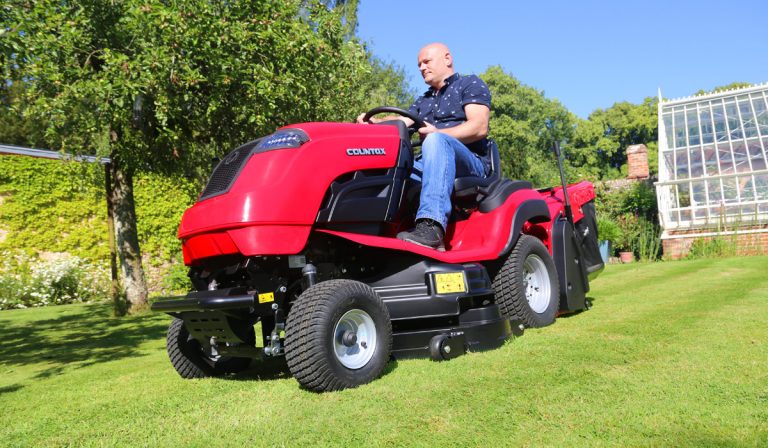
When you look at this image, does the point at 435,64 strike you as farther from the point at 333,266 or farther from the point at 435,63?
the point at 333,266

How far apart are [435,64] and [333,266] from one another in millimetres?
1816

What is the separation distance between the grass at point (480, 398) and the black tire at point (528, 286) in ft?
0.54

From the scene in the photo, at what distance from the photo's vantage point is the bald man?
376 centimetres

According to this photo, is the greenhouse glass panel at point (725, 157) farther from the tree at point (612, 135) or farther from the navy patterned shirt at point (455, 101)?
the tree at point (612, 135)

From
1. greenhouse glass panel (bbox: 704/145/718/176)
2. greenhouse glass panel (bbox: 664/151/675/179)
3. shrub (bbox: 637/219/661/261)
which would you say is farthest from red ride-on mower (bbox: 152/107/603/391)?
greenhouse glass panel (bbox: 664/151/675/179)

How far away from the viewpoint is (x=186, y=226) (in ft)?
11.5

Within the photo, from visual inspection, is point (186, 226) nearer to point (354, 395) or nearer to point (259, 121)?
point (354, 395)

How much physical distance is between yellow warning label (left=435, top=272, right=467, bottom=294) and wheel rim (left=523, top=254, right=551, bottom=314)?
1062mm

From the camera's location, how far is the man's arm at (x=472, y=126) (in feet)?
13.8

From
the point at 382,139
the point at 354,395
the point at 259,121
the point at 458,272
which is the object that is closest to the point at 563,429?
the point at 354,395

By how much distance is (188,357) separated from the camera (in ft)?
11.9

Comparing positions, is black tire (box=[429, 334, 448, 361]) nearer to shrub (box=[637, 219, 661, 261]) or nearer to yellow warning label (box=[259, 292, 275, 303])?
yellow warning label (box=[259, 292, 275, 303])

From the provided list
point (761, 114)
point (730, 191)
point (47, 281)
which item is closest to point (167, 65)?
point (47, 281)

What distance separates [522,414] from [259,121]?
574 cm
